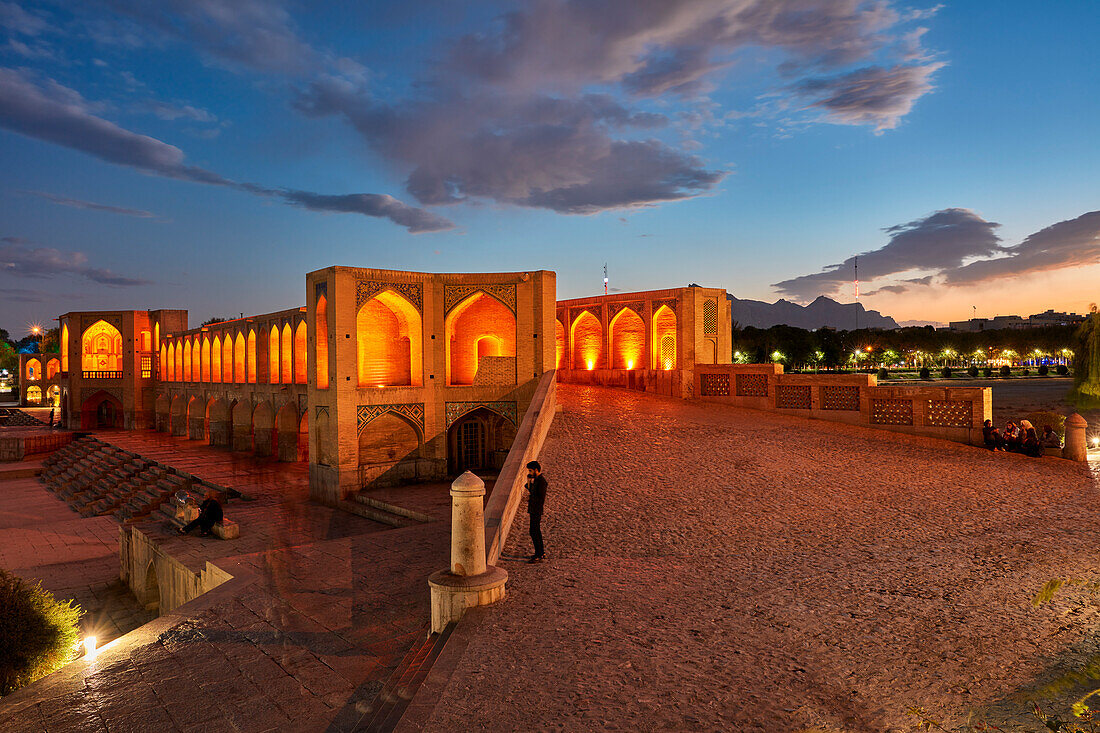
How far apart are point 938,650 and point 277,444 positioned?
2171 cm

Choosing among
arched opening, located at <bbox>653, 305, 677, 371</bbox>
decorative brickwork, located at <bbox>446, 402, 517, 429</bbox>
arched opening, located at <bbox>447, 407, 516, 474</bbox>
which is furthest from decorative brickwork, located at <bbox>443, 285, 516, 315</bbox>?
arched opening, located at <bbox>653, 305, 677, 371</bbox>

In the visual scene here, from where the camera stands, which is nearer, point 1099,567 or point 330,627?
point 1099,567

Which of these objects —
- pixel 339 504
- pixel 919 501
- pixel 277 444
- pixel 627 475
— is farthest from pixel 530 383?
pixel 277 444

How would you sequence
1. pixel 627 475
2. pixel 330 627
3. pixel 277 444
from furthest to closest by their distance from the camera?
pixel 277 444 < pixel 627 475 < pixel 330 627

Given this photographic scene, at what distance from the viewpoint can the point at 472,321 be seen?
59.0 feet

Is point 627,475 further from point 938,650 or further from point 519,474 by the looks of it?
point 938,650

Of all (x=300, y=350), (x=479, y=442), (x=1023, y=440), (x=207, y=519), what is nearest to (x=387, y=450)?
(x=479, y=442)

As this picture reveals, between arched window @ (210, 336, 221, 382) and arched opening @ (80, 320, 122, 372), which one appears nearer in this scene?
arched window @ (210, 336, 221, 382)

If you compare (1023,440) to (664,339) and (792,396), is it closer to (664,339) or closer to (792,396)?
(792,396)

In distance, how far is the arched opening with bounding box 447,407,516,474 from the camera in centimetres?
1698

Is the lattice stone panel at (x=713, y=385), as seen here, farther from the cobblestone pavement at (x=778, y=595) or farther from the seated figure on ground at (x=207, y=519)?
the seated figure on ground at (x=207, y=519)

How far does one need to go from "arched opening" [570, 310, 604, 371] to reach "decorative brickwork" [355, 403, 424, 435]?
6.99m

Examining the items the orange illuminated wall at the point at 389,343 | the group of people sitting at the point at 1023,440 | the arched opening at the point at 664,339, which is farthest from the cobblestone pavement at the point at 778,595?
the arched opening at the point at 664,339

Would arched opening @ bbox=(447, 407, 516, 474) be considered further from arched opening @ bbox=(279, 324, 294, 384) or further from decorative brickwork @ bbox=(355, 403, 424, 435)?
arched opening @ bbox=(279, 324, 294, 384)
